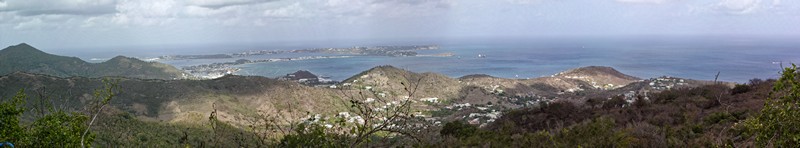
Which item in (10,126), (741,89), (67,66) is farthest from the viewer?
(67,66)

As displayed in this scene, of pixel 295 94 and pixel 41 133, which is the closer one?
pixel 41 133

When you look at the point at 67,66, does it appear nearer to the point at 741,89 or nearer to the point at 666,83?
the point at 666,83

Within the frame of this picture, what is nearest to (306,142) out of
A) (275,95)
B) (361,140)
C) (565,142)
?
(361,140)

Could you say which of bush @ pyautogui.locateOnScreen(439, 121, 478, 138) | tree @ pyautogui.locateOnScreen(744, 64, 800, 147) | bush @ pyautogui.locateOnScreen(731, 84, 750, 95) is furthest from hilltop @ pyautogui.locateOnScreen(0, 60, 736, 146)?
tree @ pyautogui.locateOnScreen(744, 64, 800, 147)

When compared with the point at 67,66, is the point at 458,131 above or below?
above

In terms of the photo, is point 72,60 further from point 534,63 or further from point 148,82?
point 534,63

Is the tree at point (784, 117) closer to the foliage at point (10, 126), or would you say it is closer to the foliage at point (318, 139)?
the foliage at point (318, 139)

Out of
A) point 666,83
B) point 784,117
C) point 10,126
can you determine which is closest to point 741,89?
point 784,117
